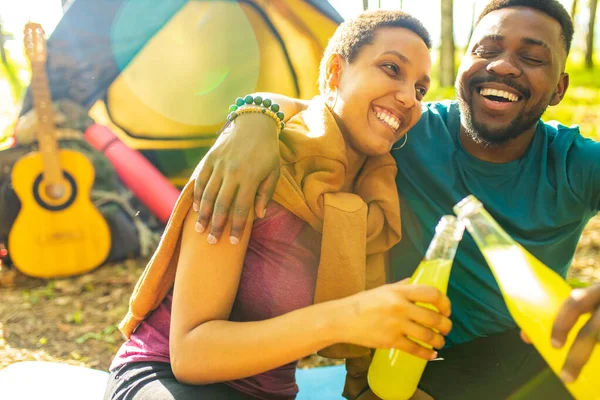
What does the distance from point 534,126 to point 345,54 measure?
2.38 ft

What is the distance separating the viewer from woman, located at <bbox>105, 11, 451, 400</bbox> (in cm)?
115

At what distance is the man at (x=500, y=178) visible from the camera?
1.62m

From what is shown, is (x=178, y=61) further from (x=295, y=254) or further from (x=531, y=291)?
(x=531, y=291)

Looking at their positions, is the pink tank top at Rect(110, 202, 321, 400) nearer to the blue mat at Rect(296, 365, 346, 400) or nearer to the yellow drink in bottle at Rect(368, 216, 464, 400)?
the yellow drink in bottle at Rect(368, 216, 464, 400)

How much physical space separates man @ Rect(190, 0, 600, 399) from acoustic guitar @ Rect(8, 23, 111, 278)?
236 cm

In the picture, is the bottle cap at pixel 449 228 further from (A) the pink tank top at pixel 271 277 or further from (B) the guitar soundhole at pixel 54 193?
(B) the guitar soundhole at pixel 54 193

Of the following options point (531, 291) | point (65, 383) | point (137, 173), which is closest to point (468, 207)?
point (531, 291)

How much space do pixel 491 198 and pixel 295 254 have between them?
27.6 inches

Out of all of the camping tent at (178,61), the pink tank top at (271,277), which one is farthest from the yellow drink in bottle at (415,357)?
the camping tent at (178,61)

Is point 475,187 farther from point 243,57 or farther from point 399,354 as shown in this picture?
point 243,57

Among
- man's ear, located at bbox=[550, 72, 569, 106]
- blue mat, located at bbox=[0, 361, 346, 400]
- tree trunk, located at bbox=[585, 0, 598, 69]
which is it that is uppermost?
tree trunk, located at bbox=[585, 0, 598, 69]

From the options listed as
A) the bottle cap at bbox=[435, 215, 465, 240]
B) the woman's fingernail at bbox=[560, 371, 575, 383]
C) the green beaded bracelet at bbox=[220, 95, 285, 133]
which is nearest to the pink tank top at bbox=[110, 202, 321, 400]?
the green beaded bracelet at bbox=[220, 95, 285, 133]

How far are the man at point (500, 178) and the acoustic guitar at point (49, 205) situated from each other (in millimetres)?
2360

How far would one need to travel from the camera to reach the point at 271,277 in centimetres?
131
